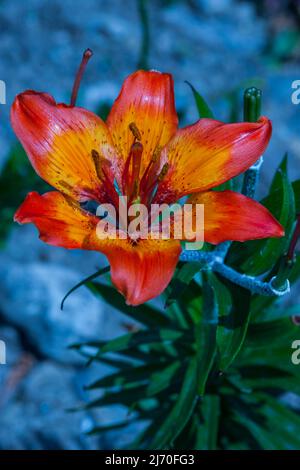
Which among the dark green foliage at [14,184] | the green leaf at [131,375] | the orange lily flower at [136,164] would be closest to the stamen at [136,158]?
the orange lily flower at [136,164]

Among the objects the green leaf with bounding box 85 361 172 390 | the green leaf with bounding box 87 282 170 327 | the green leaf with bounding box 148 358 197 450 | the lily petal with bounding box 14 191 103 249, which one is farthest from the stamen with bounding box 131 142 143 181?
the green leaf with bounding box 85 361 172 390

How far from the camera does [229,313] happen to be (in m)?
1.36

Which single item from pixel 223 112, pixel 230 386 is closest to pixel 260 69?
pixel 223 112

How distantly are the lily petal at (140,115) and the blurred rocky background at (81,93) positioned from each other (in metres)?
1.23

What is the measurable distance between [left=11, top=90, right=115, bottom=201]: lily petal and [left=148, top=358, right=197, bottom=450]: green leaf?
558 millimetres

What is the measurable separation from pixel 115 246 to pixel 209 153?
0.84 feet

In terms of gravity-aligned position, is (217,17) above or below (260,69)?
above

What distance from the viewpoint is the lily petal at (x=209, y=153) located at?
4.01ft

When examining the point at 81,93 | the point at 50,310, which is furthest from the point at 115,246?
the point at 81,93

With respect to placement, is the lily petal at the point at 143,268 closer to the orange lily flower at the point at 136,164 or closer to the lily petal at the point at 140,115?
the orange lily flower at the point at 136,164

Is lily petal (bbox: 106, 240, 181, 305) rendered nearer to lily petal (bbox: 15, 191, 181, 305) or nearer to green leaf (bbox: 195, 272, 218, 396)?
lily petal (bbox: 15, 191, 181, 305)

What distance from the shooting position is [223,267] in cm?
131
